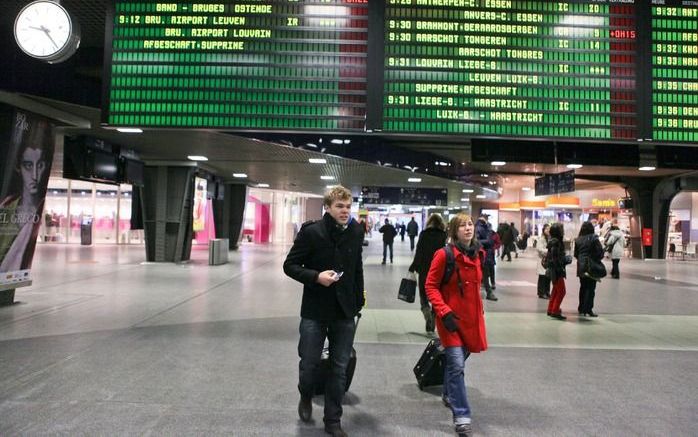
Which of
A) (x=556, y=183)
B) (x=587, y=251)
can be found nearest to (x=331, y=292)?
(x=587, y=251)

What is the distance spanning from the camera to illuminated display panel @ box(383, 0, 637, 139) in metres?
6.50

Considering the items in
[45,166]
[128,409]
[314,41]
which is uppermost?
[314,41]

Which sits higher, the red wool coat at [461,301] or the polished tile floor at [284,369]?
the red wool coat at [461,301]

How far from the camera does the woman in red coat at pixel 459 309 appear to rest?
3693 mm

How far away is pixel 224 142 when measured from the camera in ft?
38.5

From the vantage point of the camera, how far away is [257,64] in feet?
21.0

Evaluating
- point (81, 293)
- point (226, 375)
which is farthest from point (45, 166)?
point (226, 375)

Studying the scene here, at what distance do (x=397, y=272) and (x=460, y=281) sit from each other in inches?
474

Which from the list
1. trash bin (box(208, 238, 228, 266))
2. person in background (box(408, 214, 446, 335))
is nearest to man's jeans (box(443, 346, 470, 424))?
person in background (box(408, 214, 446, 335))

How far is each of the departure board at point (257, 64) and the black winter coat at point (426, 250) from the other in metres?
1.81

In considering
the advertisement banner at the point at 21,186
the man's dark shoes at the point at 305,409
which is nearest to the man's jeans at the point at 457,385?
the man's dark shoes at the point at 305,409

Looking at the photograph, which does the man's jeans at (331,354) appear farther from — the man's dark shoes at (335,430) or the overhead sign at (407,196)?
the overhead sign at (407,196)

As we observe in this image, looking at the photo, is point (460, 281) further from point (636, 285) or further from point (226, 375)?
point (636, 285)

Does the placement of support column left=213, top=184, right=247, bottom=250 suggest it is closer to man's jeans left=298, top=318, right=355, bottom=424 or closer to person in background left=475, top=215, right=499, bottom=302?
person in background left=475, top=215, right=499, bottom=302
